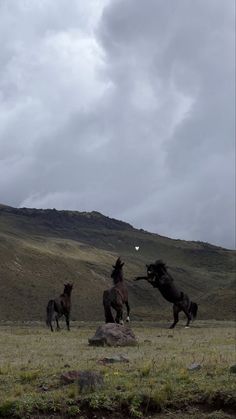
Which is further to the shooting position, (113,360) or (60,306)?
(60,306)

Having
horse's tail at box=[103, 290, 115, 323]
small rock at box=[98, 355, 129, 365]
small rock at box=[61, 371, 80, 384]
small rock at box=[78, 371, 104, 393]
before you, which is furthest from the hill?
small rock at box=[78, 371, 104, 393]

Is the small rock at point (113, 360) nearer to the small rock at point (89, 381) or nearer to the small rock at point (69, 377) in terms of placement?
the small rock at point (69, 377)

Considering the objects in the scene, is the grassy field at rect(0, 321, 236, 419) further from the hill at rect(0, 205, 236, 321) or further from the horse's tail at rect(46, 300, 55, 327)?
the hill at rect(0, 205, 236, 321)

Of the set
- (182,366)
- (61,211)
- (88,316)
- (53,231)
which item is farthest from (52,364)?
(61,211)

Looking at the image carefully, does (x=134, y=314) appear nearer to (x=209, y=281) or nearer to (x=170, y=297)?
(x=170, y=297)

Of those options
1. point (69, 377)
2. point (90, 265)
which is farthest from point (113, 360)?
point (90, 265)

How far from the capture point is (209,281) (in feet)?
354

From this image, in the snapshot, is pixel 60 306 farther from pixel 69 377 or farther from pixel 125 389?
pixel 125 389

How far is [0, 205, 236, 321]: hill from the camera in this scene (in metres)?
58.0

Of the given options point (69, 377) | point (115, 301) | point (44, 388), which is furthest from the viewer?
point (115, 301)

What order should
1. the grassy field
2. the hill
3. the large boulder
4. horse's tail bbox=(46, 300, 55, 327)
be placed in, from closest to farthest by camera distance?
the grassy field
the large boulder
horse's tail bbox=(46, 300, 55, 327)
the hill

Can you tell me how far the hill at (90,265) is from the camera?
5797 centimetres

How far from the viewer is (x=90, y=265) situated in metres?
92.4

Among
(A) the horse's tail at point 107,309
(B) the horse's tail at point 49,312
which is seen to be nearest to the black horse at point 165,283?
(A) the horse's tail at point 107,309
